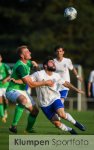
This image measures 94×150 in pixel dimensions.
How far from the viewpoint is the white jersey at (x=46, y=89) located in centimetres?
1564

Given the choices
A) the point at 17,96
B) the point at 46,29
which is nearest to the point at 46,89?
the point at 17,96

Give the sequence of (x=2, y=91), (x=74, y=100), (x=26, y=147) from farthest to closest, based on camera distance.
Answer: (x=74, y=100) < (x=2, y=91) < (x=26, y=147)

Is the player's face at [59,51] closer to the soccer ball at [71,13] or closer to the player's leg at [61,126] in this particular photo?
the soccer ball at [71,13]

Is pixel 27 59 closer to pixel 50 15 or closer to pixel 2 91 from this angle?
pixel 2 91

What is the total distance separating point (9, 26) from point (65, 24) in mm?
3713

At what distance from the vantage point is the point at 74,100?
1303 inches

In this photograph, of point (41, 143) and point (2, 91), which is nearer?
point (41, 143)

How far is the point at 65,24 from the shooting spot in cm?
5184

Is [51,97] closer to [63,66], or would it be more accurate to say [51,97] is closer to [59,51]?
[59,51]

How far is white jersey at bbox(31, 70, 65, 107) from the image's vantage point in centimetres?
1564

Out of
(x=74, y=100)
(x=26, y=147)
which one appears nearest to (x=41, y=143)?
(x=26, y=147)

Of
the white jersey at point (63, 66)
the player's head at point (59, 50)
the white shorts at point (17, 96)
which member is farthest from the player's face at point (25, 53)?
the white jersey at point (63, 66)

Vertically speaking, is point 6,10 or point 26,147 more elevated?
point 6,10

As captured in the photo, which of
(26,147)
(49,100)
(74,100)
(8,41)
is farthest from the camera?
(8,41)
